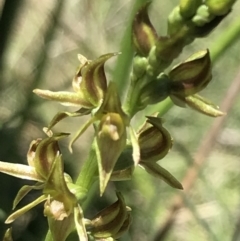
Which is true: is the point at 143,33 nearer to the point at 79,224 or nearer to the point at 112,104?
the point at 112,104

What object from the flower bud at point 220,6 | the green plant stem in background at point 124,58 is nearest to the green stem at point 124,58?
the green plant stem in background at point 124,58

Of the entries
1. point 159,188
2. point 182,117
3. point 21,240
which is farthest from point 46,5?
point 21,240

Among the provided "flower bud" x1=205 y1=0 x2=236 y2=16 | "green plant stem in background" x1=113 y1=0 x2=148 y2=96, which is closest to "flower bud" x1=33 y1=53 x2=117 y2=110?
"flower bud" x1=205 y1=0 x2=236 y2=16

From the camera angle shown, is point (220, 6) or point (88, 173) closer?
point (220, 6)

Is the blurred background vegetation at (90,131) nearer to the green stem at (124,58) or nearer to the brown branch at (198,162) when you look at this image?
the brown branch at (198,162)

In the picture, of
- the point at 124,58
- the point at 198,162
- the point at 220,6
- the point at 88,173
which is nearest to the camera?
the point at 220,6

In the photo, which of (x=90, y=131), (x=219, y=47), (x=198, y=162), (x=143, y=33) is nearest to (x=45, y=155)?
(x=143, y=33)
